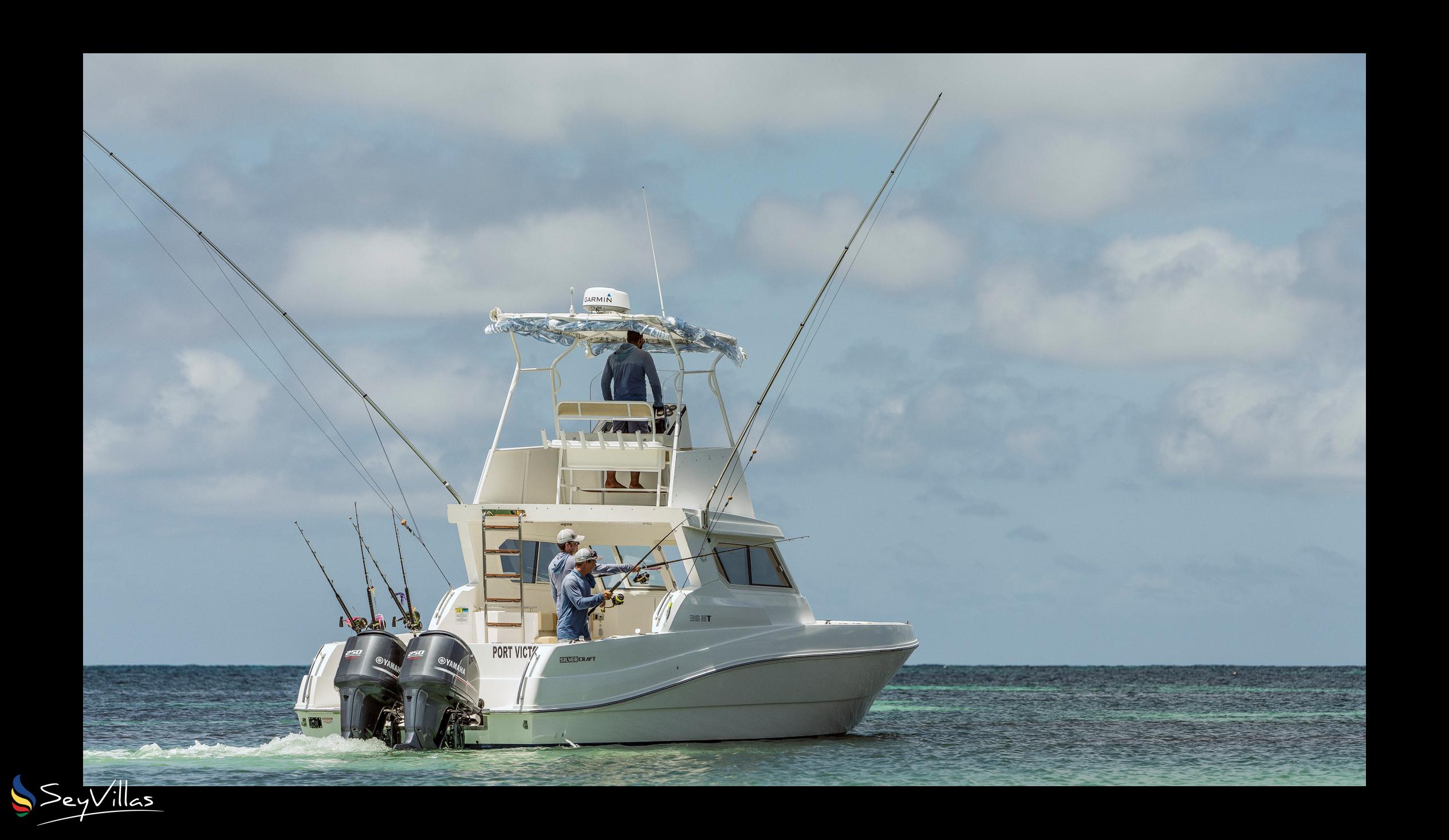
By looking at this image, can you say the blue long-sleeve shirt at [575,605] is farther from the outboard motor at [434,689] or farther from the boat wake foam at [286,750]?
the boat wake foam at [286,750]

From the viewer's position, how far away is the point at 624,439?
15812mm

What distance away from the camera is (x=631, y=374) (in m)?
15.9

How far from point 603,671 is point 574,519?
178cm

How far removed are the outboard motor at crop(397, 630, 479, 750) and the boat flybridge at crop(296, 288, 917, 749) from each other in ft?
0.04

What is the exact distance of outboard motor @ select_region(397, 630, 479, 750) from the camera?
1286cm

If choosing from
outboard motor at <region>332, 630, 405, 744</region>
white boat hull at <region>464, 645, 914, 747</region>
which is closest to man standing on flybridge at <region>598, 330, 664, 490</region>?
white boat hull at <region>464, 645, 914, 747</region>

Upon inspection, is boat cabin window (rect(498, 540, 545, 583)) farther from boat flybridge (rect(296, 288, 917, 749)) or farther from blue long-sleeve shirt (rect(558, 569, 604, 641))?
blue long-sleeve shirt (rect(558, 569, 604, 641))

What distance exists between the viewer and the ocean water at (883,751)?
493 inches

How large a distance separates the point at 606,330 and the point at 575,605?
122 inches
